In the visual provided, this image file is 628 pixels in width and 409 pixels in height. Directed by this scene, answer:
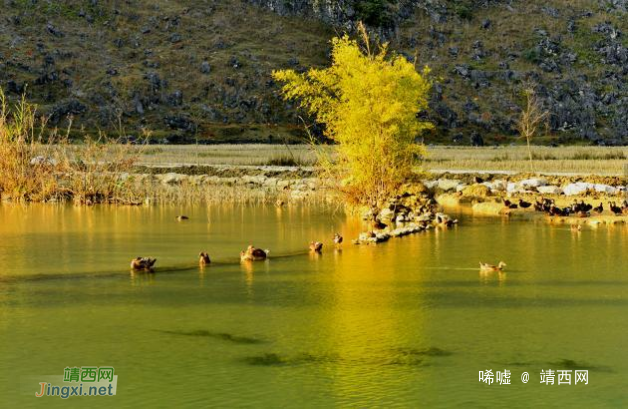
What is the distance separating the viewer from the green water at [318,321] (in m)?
12.7

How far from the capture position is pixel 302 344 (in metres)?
15.0

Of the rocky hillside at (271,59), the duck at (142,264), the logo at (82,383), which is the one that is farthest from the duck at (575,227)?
the rocky hillside at (271,59)

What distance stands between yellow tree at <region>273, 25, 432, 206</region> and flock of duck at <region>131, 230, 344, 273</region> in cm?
671

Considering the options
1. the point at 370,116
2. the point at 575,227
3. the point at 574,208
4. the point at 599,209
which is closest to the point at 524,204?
the point at 574,208

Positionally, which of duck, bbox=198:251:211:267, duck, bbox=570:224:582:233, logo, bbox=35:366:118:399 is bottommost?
logo, bbox=35:366:118:399

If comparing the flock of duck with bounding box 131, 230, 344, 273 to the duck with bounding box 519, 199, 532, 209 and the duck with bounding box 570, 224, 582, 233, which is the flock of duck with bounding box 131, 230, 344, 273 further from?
the duck with bounding box 519, 199, 532, 209

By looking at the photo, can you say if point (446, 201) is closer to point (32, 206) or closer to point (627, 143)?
point (32, 206)

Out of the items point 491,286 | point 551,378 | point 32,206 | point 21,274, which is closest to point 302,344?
point 551,378

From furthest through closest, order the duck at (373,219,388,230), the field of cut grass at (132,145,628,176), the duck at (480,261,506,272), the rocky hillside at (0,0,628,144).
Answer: the rocky hillside at (0,0,628,144)
the field of cut grass at (132,145,628,176)
the duck at (373,219,388,230)
the duck at (480,261,506,272)

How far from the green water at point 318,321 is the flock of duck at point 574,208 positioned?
5.59m

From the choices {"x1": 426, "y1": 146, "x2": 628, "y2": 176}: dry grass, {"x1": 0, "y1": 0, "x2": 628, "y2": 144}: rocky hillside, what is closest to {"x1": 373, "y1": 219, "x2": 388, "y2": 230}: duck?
{"x1": 426, "y1": 146, "x2": 628, "y2": 176}: dry grass

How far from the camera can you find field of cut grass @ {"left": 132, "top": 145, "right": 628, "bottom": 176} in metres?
51.2

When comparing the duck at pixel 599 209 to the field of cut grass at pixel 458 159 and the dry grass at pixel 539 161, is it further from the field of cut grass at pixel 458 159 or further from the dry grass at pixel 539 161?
the field of cut grass at pixel 458 159

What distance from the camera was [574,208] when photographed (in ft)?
115
